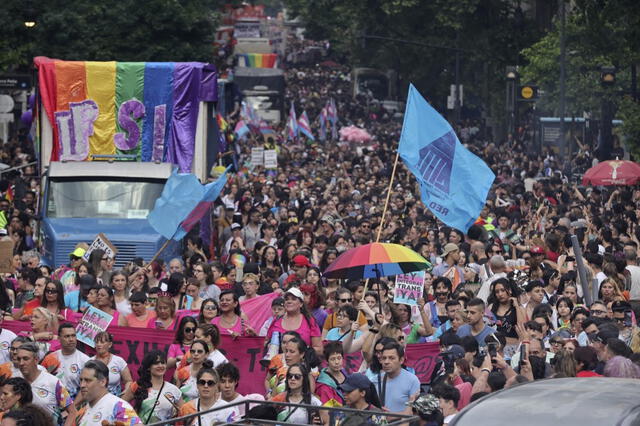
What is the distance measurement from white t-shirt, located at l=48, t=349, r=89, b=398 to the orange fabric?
10963 mm

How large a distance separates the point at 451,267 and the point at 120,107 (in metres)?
7.05

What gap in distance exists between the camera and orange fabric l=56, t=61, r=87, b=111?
22.2 meters

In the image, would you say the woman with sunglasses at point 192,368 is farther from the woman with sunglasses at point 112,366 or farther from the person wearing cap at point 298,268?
the person wearing cap at point 298,268

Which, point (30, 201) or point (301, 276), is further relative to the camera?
point (30, 201)

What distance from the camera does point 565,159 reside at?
41.2 metres

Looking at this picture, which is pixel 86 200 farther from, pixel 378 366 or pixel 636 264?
pixel 378 366

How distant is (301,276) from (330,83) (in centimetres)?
8956

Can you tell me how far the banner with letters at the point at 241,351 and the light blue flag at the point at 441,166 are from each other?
3323 millimetres

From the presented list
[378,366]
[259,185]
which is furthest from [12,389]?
[259,185]

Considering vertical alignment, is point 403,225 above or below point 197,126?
below

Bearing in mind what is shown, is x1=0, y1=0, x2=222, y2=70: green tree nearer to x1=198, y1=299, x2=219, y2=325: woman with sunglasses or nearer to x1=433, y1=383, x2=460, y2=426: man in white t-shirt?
x1=198, y1=299, x2=219, y2=325: woman with sunglasses

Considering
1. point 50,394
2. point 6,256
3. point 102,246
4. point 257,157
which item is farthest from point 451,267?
point 257,157

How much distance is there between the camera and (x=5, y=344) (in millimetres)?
12141

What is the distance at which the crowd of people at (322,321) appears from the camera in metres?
10.0
